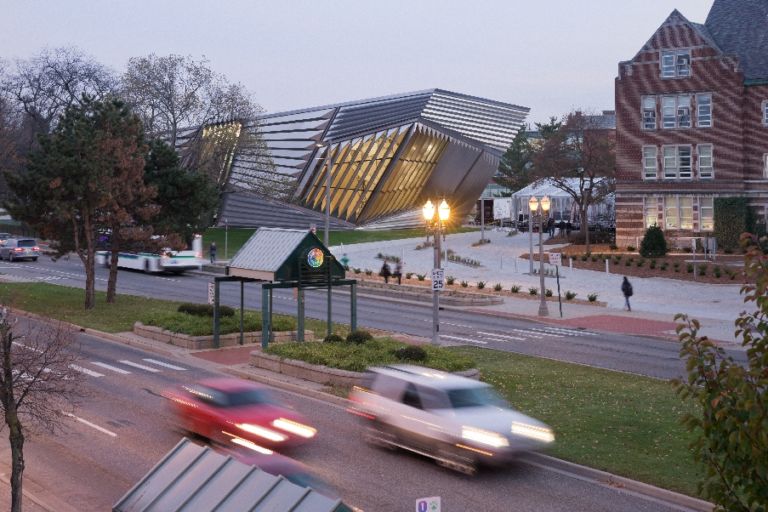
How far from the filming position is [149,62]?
73625mm

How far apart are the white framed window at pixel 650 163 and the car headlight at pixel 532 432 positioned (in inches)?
2000

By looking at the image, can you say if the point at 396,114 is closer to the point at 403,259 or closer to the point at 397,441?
the point at 403,259

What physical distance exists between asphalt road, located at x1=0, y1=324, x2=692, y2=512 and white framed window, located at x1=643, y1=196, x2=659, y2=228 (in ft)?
154

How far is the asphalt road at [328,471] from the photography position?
14.5m

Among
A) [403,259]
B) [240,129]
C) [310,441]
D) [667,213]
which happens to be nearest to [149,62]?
[240,129]

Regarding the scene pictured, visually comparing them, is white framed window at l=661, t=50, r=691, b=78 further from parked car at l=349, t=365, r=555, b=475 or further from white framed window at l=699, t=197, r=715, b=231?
parked car at l=349, t=365, r=555, b=475

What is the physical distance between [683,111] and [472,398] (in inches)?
2043

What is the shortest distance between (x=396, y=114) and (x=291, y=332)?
51.6 metres

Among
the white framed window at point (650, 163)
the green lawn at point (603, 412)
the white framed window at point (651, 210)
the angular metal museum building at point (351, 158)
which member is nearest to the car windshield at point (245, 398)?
the green lawn at point (603, 412)

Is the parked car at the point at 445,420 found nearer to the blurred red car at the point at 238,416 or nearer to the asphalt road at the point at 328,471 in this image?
the asphalt road at the point at 328,471

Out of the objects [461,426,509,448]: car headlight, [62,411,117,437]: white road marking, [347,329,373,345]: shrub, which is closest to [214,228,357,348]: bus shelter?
[347,329,373,345]: shrub

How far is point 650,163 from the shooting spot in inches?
2534

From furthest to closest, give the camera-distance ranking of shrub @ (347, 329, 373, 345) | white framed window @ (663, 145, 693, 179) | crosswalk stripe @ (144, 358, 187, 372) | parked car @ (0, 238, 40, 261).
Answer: parked car @ (0, 238, 40, 261)
white framed window @ (663, 145, 693, 179)
crosswalk stripe @ (144, 358, 187, 372)
shrub @ (347, 329, 373, 345)

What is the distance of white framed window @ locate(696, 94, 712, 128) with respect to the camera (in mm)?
62438
